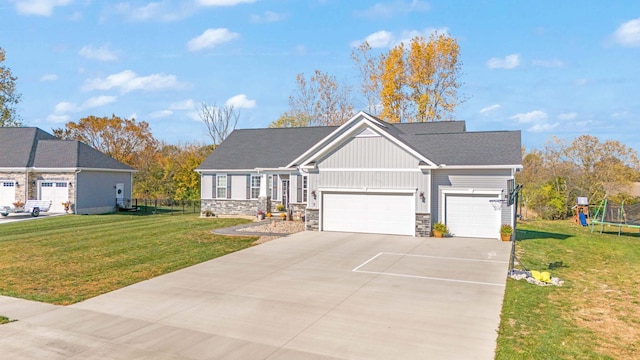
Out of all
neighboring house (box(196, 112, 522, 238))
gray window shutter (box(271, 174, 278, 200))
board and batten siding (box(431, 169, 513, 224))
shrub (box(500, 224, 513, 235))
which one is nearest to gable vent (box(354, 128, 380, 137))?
neighboring house (box(196, 112, 522, 238))

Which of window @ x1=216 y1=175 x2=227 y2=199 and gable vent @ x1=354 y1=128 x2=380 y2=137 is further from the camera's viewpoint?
window @ x1=216 y1=175 x2=227 y2=199

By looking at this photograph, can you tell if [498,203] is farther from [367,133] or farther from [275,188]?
[275,188]

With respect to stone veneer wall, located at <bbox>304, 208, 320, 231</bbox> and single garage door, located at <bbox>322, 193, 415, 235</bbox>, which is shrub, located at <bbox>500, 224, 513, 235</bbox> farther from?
stone veneer wall, located at <bbox>304, 208, 320, 231</bbox>

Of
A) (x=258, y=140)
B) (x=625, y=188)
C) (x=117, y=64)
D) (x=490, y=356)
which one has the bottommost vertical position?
(x=490, y=356)

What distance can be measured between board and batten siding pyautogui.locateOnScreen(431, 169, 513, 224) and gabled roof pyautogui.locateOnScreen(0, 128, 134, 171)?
963 inches

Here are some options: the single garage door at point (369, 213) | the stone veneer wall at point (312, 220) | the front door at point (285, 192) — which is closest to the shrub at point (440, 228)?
the single garage door at point (369, 213)

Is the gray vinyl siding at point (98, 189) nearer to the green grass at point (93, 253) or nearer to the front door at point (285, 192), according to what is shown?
the green grass at point (93, 253)

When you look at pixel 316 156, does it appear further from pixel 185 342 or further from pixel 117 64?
pixel 117 64

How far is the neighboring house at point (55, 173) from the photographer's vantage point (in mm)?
30047

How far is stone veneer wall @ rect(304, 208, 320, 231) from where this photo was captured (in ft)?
68.5

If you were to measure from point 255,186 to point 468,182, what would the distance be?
45.9 ft

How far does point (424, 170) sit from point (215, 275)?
10672 millimetres

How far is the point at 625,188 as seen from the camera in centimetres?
3066

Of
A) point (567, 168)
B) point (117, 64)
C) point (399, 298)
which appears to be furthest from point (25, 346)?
point (567, 168)
